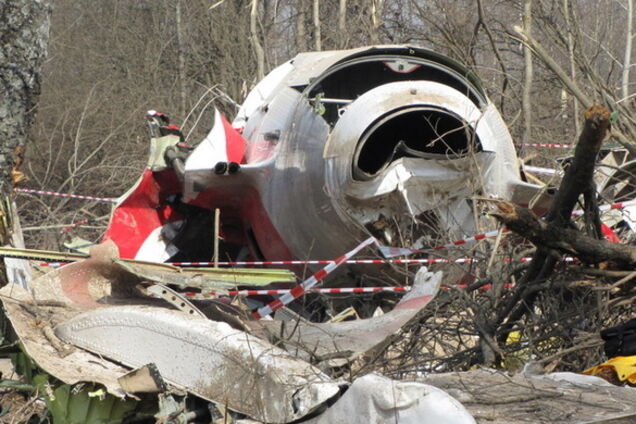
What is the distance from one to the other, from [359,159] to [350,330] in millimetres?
2435

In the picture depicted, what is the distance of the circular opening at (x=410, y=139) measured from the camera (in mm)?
6711

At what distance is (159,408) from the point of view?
3928mm

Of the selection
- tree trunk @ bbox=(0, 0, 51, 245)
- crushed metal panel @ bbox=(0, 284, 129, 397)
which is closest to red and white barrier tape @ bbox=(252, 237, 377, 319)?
tree trunk @ bbox=(0, 0, 51, 245)

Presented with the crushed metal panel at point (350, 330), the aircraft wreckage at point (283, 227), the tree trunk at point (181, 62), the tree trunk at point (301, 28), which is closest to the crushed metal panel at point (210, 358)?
the aircraft wreckage at point (283, 227)

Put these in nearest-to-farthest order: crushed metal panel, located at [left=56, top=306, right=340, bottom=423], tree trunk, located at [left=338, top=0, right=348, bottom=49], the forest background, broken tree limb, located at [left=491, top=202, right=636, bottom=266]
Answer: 1. crushed metal panel, located at [left=56, top=306, right=340, bottom=423]
2. broken tree limb, located at [left=491, top=202, right=636, bottom=266]
3. the forest background
4. tree trunk, located at [left=338, top=0, right=348, bottom=49]

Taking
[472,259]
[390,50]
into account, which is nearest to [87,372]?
[472,259]

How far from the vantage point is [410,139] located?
7.26 m

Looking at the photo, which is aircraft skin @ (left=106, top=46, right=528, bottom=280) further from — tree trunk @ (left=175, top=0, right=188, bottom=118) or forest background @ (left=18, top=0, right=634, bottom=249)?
tree trunk @ (left=175, top=0, right=188, bottom=118)

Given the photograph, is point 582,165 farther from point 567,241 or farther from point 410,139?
point 410,139

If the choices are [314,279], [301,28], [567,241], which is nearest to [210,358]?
[567,241]

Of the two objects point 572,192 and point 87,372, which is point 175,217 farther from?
point 572,192

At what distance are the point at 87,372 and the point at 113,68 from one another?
13.0 m

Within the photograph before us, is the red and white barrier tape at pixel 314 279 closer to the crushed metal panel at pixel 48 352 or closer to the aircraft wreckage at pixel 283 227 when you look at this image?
the aircraft wreckage at pixel 283 227

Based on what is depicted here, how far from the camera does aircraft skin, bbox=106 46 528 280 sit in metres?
6.71
